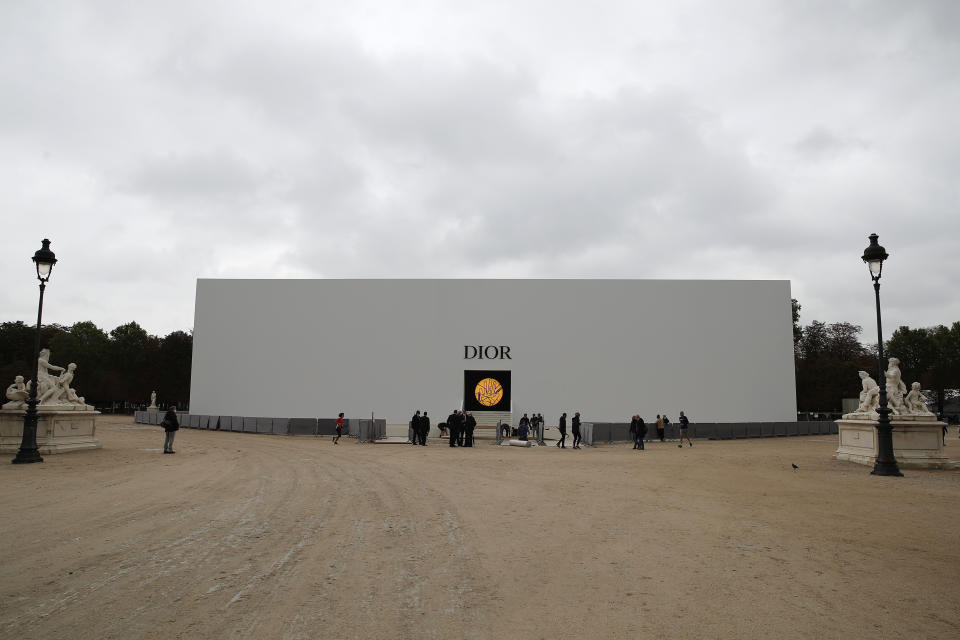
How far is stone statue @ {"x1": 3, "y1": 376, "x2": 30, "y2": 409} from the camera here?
1510 cm

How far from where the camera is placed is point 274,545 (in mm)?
6129

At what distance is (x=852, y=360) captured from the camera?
176ft

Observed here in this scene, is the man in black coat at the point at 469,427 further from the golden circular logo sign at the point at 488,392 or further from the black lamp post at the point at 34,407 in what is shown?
the black lamp post at the point at 34,407

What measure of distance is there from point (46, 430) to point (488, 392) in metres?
20.9

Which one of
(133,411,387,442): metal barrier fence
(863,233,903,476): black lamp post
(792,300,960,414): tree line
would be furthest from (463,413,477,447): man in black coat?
(792,300,960,414): tree line

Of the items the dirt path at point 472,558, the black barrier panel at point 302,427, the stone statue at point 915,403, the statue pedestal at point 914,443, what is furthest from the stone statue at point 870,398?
the black barrier panel at point 302,427

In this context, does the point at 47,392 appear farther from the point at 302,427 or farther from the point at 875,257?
the point at 875,257

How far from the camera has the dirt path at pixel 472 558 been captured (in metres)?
4.21

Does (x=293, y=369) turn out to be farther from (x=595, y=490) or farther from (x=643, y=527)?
(x=643, y=527)

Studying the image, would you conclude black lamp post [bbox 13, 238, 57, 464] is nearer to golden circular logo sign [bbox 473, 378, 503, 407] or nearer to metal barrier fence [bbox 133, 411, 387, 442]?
metal barrier fence [bbox 133, 411, 387, 442]

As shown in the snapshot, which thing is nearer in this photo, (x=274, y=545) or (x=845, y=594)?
(x=845, y=594)

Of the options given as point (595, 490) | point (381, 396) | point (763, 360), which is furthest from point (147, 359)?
point (595, 490)

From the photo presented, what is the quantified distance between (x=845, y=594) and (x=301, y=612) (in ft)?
13.5

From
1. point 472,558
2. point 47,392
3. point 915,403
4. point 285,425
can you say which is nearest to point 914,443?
point 915,403
